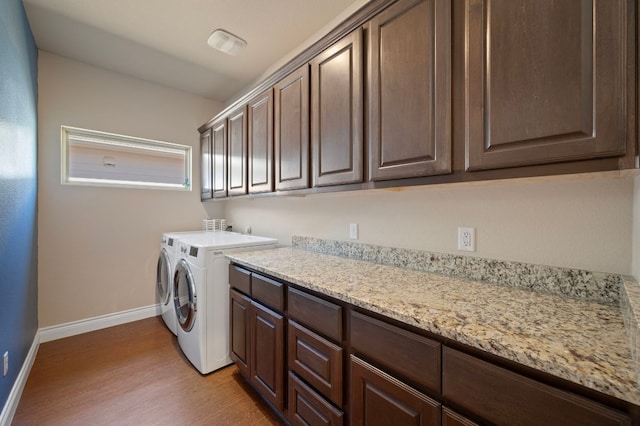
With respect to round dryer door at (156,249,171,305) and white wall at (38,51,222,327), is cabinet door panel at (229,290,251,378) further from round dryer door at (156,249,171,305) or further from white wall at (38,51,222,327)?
white wall at (38,51,222,327)

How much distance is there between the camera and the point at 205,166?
328cm

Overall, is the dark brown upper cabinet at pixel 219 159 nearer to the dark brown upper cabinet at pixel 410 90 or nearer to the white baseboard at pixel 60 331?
the white baseboard at pixel 60 331

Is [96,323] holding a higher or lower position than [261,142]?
lower

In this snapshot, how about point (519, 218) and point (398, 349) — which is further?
point (519, 218)

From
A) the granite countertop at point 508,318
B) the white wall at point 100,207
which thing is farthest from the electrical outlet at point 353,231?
the white wall at point 100,207

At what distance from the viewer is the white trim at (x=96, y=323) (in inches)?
99.2

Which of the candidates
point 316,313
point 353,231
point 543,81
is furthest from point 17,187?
point 543,81

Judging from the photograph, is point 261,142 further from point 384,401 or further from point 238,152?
point 384,401

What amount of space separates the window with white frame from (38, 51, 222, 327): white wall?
8cm

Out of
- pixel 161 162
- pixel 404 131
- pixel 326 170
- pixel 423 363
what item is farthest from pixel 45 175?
pixel 423 363

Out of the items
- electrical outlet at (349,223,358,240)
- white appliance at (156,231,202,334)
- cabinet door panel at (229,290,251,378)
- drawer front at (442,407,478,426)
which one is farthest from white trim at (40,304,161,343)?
drawer front at (442,407,478,426)

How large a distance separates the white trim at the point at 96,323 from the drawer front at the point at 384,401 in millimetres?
2942

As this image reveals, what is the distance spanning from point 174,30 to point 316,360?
8.71 feet

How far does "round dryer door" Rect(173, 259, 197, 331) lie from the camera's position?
2.06 m
